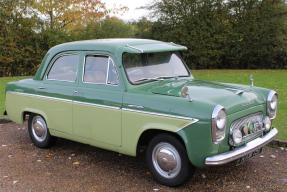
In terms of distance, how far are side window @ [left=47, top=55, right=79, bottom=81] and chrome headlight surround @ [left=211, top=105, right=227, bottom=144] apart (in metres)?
2.53

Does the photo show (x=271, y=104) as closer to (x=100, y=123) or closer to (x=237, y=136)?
(x=237, y=136)

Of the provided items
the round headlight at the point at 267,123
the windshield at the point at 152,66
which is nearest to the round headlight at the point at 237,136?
the round headlight at the point at 267,123

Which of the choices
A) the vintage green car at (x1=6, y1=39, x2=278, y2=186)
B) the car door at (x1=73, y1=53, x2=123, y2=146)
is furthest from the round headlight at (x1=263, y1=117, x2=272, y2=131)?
the car door at (x1=73, y1=53, x2=123, y2=146)

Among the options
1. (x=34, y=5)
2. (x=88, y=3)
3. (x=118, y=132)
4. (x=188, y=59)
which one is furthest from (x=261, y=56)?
(x=118, y=132)

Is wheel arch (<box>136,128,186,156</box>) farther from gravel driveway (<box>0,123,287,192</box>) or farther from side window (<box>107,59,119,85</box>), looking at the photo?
side window (<box>107,59,119,85</box>)

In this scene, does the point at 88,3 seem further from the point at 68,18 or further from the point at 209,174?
the point at 209,174

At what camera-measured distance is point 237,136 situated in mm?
5270

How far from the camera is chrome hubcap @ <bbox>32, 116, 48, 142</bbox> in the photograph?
7270mm

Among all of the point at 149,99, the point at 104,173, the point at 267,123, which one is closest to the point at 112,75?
the point at 149,99

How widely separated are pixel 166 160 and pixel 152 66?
1.47 metres

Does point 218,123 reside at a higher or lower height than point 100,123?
higher

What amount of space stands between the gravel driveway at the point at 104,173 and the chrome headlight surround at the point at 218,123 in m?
0.77

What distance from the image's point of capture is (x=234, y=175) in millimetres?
5832

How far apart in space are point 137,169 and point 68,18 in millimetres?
17854
